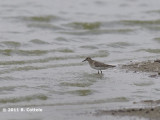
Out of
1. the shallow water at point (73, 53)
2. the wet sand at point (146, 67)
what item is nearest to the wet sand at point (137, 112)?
the shallow water at point (73, 53)

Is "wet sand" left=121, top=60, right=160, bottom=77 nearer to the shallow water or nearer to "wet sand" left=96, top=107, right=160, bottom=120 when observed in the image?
the shallow water

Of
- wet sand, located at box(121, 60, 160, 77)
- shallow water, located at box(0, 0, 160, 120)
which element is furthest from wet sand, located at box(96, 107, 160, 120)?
wet sand, located at box(121, 60, 160, 77)

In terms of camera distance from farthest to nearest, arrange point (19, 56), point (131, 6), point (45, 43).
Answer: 1. point (131, 6)
2. point (45, 43)
3. point (19, 56)

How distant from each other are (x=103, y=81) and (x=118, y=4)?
12097mm

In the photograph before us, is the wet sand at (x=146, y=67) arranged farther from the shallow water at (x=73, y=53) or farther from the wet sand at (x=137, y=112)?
the wet sand at (x=137, y=112)

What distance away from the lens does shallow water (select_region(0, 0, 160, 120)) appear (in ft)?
30.8

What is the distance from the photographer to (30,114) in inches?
338

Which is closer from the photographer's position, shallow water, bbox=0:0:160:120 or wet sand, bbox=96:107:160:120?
wet sand, bbox=96:107:160:120

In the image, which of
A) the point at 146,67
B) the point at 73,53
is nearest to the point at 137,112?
the point at 146,67

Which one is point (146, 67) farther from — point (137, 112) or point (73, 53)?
point (137, 112)

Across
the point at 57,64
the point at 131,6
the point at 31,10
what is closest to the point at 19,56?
the point at 57,64

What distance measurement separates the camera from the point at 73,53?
13883 mm

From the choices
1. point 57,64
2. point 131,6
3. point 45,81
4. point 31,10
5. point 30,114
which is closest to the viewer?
point 30,114

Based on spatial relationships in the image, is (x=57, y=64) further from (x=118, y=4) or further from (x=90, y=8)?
(x=118, y=4)
